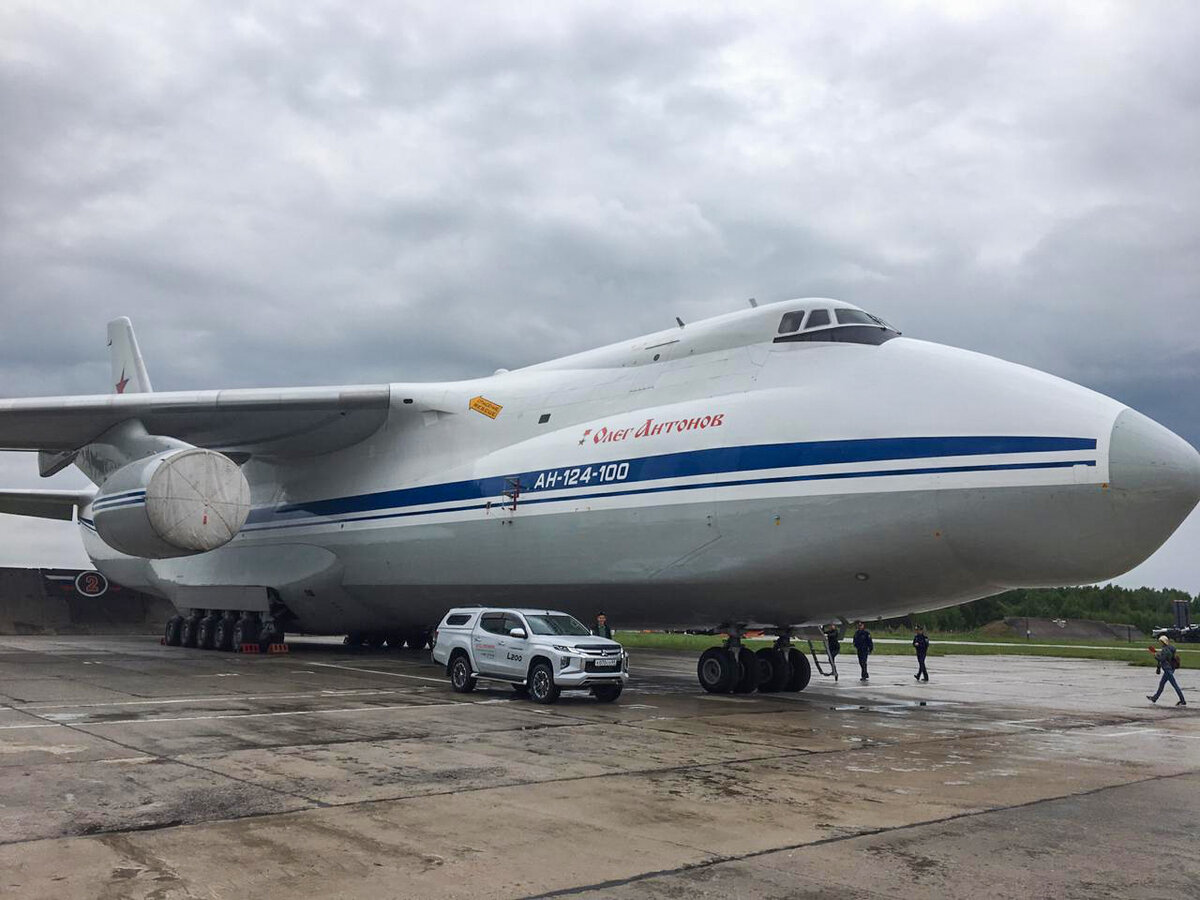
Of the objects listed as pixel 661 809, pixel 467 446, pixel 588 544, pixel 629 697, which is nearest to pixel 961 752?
pixel 661 809

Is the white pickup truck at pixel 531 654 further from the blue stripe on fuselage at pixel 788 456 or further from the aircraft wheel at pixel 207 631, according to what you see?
the aircraft wheel at pixel 207 631

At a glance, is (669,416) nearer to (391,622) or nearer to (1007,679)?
(391,622)

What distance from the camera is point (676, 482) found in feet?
47.0

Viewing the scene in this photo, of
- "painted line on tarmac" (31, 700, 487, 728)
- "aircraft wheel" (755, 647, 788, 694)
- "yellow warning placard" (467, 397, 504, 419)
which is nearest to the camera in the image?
"painted line on tarmac" (31, 700, 487, 728)

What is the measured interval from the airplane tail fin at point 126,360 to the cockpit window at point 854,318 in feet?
69.2

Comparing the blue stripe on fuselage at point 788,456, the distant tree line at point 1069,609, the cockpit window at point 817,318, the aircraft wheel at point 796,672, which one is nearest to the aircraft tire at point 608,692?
the blue stripe on fuselage at point 788,456

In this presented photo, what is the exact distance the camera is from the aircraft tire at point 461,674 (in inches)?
586

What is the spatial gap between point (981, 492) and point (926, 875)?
7.29 m

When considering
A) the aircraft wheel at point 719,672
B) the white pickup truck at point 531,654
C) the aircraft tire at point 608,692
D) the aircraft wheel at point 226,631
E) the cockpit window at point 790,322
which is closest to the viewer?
the white pickup truck at point 531,654

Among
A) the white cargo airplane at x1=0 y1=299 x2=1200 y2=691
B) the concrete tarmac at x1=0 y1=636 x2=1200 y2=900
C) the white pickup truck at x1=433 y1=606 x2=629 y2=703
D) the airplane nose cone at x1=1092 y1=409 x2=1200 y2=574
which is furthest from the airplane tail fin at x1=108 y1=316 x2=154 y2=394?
the airplane nose cone at x1=1092 y1=409 x2=1200 y2=574

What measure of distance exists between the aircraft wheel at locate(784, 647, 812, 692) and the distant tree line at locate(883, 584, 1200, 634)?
160ft

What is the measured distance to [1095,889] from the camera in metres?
5.33

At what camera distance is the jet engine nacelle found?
1694 cm

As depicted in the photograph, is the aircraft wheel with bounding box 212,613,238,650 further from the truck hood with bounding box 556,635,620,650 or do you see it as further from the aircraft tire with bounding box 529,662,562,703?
the truck hood with bounding box 556,635,620,650
